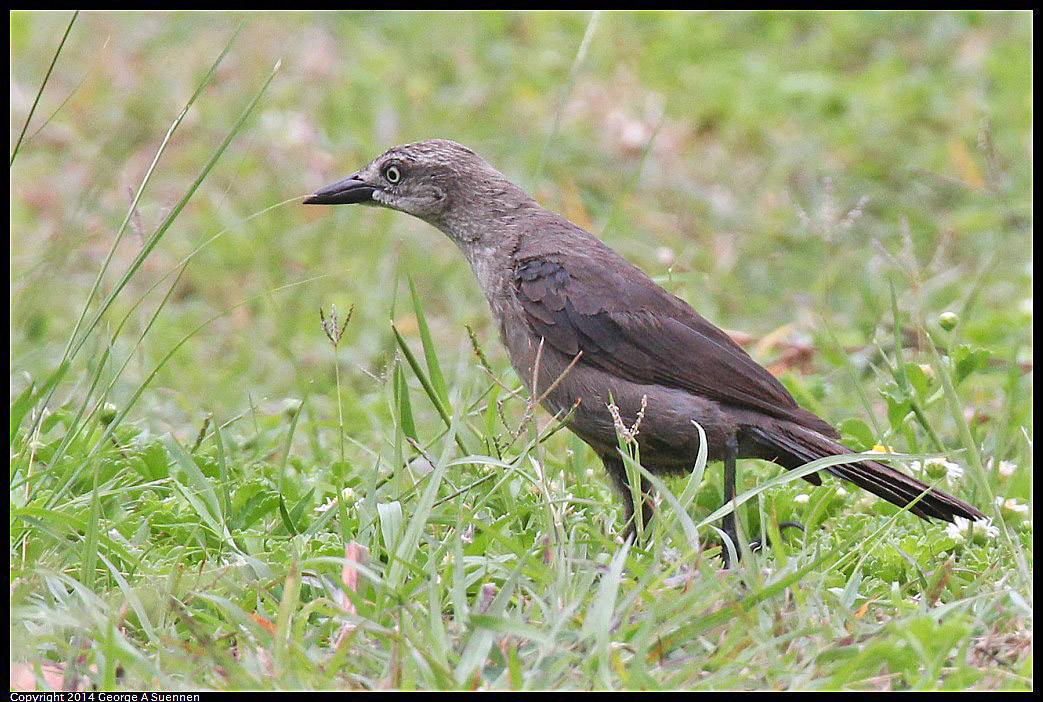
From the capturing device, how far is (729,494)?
383 centimetres

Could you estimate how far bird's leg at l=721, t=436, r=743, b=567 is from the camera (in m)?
3.56

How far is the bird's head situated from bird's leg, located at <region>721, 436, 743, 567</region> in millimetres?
1180

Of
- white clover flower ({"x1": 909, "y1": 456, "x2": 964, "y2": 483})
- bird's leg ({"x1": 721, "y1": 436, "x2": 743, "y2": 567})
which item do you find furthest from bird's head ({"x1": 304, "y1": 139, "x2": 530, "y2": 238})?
white clover flower ({"x1": 909, "y1": 456, "x2": 964, "y2": 483})

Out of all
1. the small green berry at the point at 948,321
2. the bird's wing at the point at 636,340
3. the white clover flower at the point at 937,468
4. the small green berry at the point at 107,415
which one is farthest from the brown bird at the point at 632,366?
the small green berry at the point at 107,415

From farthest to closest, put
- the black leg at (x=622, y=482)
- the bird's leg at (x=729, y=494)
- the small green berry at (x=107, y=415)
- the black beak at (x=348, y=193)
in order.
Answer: the black beak at (x=348, y=193) → the black leg at (x=622, y=482) → the small green berry at (x=107, y=415) → the bird's leg at (x=729, y=494)

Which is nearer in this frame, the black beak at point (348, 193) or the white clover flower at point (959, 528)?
the white clover flower at point (959, 528)

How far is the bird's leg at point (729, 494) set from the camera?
3.56m

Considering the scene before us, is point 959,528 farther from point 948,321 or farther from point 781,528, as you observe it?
point 948,321

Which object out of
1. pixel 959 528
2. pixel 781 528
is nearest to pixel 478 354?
pixel 781 528

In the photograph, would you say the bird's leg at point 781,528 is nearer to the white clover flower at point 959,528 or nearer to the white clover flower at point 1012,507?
the white clover flower at point 959,528

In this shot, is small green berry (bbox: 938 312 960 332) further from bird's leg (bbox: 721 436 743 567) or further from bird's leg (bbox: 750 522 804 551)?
bird's leg (bbox: 750 522 804 551)

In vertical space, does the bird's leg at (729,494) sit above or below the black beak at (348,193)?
below

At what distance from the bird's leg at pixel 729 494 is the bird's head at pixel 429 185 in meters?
1.18
